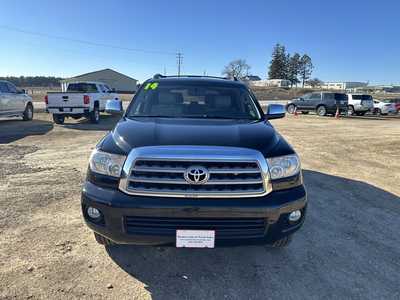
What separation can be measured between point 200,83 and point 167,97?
60 centimetres

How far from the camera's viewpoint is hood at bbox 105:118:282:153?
121 inches

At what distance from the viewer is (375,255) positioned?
3707mm

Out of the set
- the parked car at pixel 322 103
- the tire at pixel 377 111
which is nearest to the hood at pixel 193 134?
the parked car at pixel 322 103

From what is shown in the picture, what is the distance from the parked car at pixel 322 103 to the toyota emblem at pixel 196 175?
23696mm

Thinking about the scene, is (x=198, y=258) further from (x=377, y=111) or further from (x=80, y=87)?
(x=377, y=111)

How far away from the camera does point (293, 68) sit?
122m

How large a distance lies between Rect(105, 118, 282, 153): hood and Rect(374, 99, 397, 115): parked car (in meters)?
27.9

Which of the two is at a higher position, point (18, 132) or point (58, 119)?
point (58, 119)

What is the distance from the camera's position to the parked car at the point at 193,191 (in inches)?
112

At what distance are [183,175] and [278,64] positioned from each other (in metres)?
122

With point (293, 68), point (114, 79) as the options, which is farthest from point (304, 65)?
point (114, 79)

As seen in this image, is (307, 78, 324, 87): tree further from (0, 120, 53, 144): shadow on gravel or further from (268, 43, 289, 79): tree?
(0, 120, 53, 144): shadow on gravel

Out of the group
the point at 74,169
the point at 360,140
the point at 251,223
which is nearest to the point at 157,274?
the point at 251,223

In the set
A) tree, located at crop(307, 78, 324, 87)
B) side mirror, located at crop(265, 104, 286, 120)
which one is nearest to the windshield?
side mirror, located at crop(265, 104, 286, 120)
